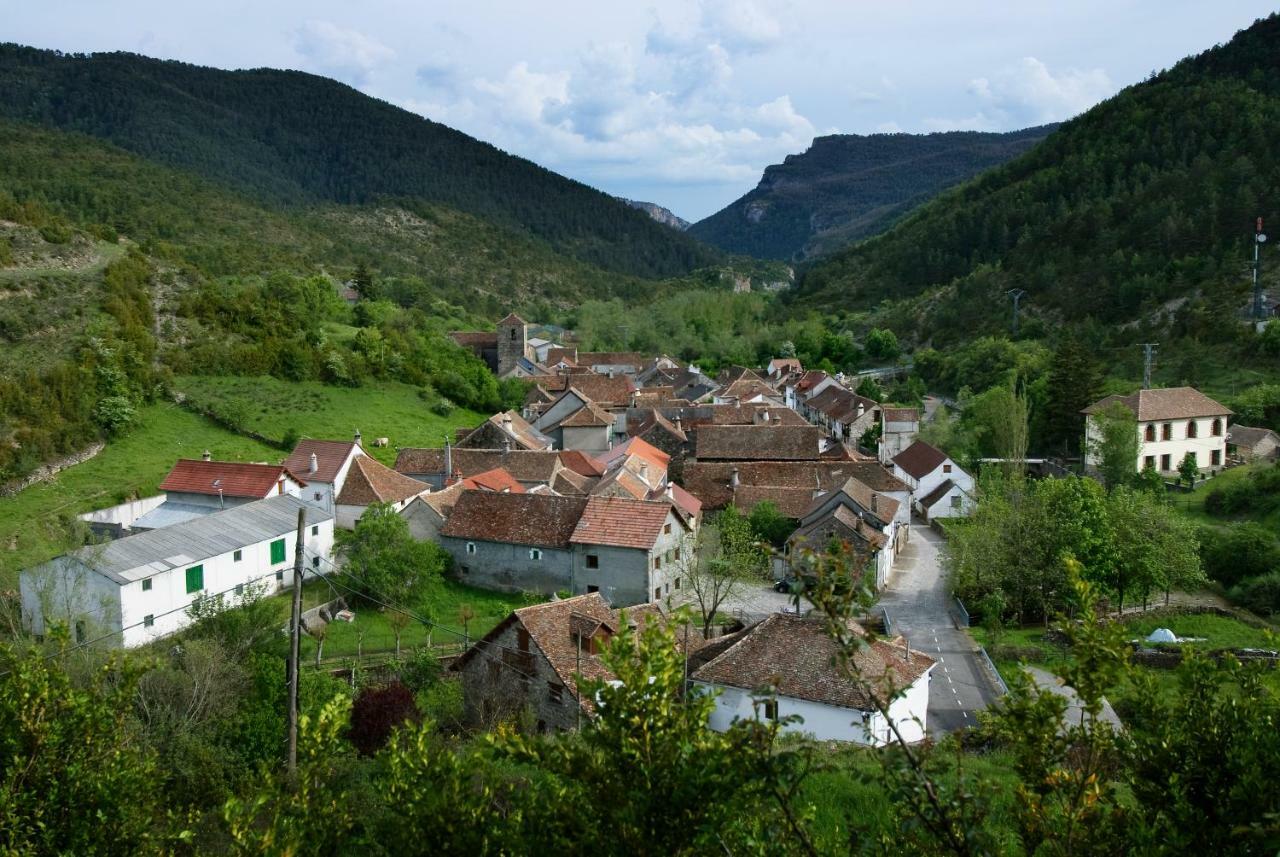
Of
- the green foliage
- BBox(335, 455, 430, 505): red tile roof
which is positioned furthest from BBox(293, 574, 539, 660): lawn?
the green foliage

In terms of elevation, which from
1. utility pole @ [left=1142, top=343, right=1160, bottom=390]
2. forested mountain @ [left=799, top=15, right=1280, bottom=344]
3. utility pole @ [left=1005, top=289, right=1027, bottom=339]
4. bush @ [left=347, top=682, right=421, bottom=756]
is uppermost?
forested mountain @ [left=799, top=15, right=1280, bottom=344]

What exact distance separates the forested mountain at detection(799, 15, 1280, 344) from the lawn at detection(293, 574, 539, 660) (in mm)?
58199

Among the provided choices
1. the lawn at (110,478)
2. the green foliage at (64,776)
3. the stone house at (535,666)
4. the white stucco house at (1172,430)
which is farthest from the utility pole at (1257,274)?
the green foliage at (64,776)

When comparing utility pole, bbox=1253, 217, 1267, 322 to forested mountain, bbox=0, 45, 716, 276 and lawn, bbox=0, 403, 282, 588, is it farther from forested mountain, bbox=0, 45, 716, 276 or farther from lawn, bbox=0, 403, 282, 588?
forested mountain, bbox=0, 45, 716, 276

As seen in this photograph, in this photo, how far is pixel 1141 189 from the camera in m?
93.5

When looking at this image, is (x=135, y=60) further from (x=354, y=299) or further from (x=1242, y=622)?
(x=1242, y=622)

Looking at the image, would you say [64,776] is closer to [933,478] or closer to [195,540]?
[195,540]

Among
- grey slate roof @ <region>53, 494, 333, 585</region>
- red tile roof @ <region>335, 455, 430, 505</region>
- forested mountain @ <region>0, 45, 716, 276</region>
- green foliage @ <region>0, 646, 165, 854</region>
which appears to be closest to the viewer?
green foliage @ <region>0, 646, 165, 854</region>

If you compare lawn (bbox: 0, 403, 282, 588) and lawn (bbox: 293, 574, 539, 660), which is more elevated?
lawn (bbox: 0, 403, 282, 588)

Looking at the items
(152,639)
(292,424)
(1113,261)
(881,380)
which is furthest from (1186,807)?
(1113,261)

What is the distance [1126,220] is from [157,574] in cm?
9390

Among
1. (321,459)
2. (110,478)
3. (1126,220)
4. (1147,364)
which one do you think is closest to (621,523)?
(321,459)

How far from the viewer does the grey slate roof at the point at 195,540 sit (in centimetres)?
2695

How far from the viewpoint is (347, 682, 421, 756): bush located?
19.2 metres
